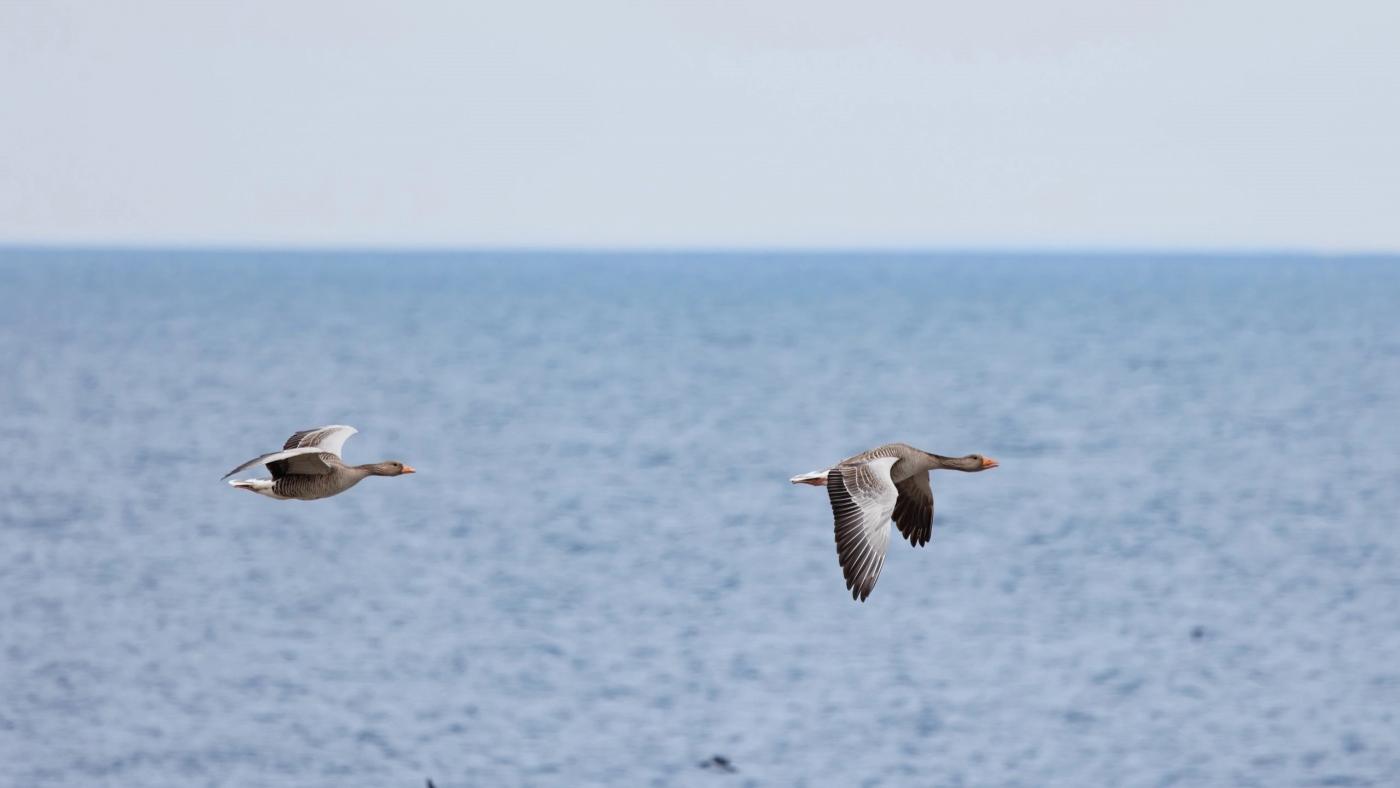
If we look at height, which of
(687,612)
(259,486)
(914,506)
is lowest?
(687,612)

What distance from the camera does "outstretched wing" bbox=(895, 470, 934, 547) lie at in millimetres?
15195

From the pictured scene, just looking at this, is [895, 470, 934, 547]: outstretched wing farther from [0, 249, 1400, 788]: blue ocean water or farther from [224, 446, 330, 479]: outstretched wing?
[0, 249, 1400, 788]: blue ocean water

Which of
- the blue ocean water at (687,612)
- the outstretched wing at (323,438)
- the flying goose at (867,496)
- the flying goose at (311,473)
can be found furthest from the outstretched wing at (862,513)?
the blue ocean water at (687,612)

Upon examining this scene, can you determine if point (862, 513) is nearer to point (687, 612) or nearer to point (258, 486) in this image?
point (258, 486)

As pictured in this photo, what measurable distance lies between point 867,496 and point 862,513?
0.16 m

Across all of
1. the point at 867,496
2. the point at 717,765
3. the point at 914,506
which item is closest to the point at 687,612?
the point at 717,765

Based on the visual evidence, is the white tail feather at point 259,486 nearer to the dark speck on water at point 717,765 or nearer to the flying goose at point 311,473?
the flying goose at point 311,473

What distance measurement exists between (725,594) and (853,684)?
12.3 meters

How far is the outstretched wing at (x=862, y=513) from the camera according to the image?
42.4ft

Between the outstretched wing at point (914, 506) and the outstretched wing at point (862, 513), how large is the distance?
1.45 metres

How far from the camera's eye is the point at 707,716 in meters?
48.5

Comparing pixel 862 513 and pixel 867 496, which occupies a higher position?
pixel 867 496

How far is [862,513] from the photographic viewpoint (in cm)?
1333

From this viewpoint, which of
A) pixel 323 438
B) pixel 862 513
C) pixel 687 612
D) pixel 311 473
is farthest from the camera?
pixel 687 612
